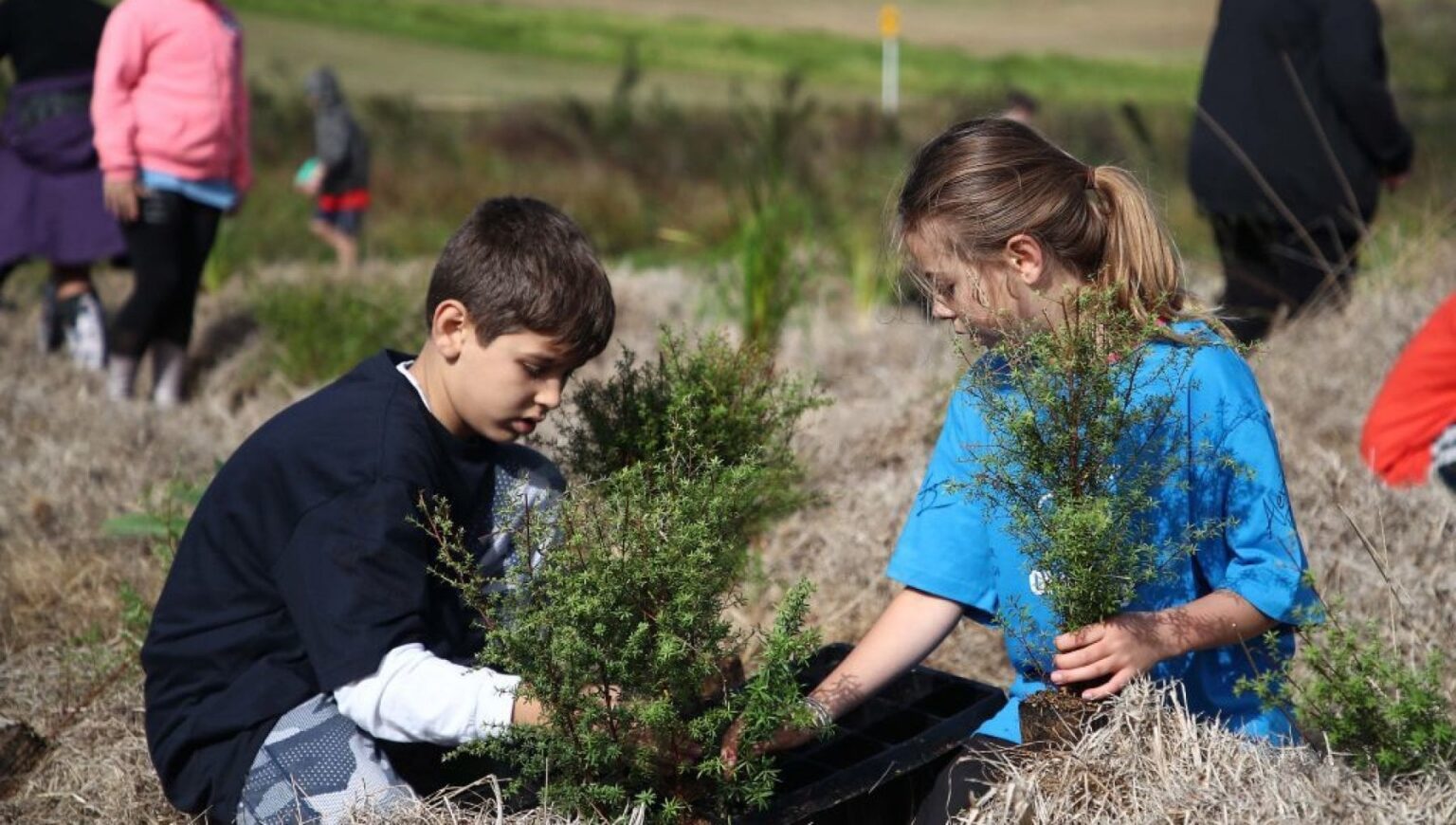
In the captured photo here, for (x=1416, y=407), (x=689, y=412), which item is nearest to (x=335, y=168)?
(x=1416, y=407)

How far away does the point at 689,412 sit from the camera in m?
2.54

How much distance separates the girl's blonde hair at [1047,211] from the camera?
2291 mm

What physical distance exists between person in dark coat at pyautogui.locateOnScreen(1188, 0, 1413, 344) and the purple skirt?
14.8ft

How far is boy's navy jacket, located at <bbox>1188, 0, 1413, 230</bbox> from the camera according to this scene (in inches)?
199

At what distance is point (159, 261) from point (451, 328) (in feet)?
11.7

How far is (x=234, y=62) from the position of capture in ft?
18.3

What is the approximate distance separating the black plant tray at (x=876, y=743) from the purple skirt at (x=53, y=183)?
14.7 feet

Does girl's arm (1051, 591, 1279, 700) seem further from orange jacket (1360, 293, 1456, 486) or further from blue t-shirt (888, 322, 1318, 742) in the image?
orange jacket (1360, 293, 1456, 486)

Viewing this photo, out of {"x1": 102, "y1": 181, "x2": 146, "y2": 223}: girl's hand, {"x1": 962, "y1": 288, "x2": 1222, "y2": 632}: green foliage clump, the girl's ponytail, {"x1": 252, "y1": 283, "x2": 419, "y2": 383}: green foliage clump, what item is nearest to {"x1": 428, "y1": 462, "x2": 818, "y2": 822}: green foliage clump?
{"x1": 962, "y1": 288, "x2": 1222, "y2": 632}: green foliage clump

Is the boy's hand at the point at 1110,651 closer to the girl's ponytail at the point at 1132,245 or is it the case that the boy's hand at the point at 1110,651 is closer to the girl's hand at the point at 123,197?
the girl's ponytail at the point at 1132,245

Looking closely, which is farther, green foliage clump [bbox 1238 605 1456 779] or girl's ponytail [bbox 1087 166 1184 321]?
girl's ponytail [bbox 1087 166 1184 321]

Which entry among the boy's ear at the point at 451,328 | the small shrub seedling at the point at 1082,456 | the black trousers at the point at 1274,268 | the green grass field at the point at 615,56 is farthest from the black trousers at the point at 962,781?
the green grass field at the point at 615,56

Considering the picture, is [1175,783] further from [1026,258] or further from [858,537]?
[858,537]

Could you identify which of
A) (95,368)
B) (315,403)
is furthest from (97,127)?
(315,403)
